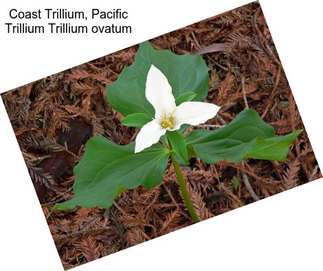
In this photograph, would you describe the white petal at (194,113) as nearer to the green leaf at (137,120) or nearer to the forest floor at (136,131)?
the green leaf at (137,120)

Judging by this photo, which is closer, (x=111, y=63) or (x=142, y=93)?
(x=142, y=93)

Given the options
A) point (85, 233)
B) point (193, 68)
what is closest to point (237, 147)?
point (193, 68)

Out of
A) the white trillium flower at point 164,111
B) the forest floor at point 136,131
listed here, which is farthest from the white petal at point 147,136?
the forest floor at point 136,131

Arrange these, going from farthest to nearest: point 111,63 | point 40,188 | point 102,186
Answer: point 111,63 < point 40,188 < point 102,186

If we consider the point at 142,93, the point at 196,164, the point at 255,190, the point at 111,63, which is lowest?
the point at 255,190

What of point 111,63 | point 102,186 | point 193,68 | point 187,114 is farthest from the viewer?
point 111,63

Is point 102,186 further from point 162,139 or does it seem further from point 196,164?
point 196,164
